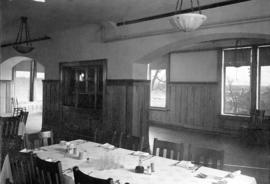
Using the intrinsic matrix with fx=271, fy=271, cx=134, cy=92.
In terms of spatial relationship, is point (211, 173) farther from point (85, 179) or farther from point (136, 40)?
point (136, 40)

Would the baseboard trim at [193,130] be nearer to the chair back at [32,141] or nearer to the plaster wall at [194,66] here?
the plaster wall at [194,66]

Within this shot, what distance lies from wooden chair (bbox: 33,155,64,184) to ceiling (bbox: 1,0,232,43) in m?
3.13

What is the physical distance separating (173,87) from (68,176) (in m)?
7.68

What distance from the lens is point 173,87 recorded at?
989 centimetres

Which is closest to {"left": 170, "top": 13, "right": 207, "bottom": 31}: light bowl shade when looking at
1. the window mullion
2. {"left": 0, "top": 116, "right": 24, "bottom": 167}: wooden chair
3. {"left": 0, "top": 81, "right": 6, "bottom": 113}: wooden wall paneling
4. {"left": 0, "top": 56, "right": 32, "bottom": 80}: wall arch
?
{"left": 0, "top": 116, "right": 24, "bottom": 167}: wooden chair

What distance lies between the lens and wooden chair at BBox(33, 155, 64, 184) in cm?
235

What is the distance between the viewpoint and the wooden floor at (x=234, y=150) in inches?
195

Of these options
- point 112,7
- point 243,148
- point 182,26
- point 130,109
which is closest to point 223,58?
point 243,148

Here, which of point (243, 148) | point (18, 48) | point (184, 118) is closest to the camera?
point (18, 48)

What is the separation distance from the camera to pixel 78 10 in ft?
17.3

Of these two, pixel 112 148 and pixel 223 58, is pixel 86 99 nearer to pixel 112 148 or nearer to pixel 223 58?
pixel 112 148

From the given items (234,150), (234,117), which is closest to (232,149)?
(234,150)

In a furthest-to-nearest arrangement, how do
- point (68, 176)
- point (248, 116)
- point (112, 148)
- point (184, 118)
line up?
point (184, 118)
point (248, 116)
point (112, 148)
point (68, 176)

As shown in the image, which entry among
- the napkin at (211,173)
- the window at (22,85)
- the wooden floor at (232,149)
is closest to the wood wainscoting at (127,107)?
the wooden floor at (232,149)
